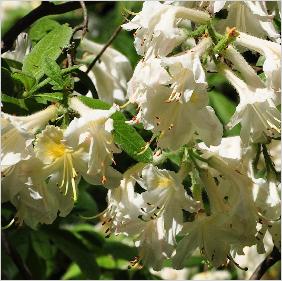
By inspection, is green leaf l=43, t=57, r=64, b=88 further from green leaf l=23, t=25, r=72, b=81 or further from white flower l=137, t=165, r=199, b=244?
white flower l=137, t=165, r=199, b=244

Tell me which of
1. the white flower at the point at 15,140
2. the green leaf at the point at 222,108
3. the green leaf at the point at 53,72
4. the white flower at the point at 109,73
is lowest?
the green leaf at the point at 222,108

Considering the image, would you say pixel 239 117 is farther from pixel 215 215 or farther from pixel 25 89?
pixel 25 89

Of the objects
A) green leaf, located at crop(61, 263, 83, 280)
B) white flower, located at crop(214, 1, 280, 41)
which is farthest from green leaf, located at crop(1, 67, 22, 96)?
green leaf, located at crop(61, 263, 83, 280)

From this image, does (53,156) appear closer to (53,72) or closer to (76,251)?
(53,72)

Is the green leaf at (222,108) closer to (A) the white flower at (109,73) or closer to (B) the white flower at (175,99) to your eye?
(A) the white flower at (109,73)

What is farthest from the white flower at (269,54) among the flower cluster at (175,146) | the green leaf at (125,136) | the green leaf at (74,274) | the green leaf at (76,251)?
the green leaf at (74,274)

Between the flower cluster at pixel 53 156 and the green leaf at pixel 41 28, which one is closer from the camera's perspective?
the flower cluster at pixel 53 156

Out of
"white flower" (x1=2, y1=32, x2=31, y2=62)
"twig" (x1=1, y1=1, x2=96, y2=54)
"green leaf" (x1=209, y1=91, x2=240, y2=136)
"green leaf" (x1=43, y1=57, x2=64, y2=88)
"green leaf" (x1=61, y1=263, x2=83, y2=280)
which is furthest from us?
"green leaf" (x1=61, y1=263, x2=83, y2=280)

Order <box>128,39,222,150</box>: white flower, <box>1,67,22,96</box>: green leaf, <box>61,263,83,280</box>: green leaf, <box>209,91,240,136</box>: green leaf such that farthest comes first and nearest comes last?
1. <box>61,263,83,280</box>: green leaf
2. <box>209,91,240,136</box>: green leaf
3. <box>1,67,22,96</box>: green leaf
4. <box>128,39,222,150</box>: white flower

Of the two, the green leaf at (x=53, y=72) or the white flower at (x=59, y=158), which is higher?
the green leaf at (x=53, y=72)
